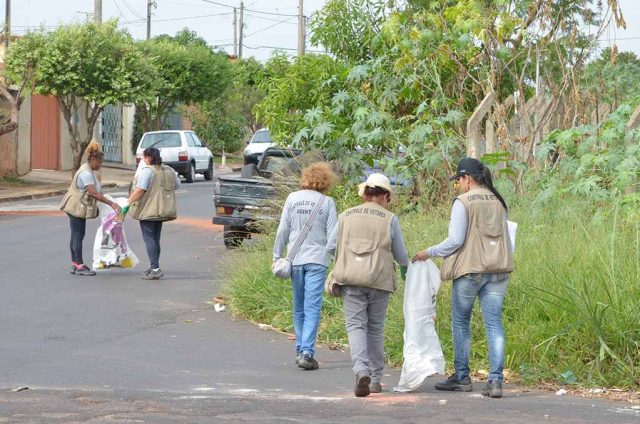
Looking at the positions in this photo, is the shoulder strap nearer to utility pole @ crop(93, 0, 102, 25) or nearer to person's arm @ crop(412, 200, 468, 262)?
person's arm @ crop(412, 200, 468, 262)

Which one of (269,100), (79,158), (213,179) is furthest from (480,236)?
(213,179)

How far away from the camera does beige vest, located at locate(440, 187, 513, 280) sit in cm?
849

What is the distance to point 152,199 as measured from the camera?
15.3 m

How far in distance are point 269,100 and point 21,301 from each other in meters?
7.10

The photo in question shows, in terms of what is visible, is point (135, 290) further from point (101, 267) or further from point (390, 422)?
point (390, 422)

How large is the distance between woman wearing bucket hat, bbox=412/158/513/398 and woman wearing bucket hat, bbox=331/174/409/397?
291 millimetres

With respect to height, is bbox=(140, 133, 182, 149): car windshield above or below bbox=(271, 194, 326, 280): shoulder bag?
above

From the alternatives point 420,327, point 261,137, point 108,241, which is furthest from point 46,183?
point 420,327

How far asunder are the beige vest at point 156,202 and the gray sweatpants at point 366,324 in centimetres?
672

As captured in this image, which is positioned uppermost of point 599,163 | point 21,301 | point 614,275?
point 599,163

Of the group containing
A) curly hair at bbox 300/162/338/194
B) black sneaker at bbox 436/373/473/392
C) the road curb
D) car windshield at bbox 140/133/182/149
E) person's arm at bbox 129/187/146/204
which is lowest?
black sneaker at bbox 436/373/473/392

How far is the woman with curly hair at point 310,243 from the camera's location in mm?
9805

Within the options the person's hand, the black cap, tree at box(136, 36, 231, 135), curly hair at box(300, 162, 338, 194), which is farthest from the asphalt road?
tree at box(136, 36, 231, 135)

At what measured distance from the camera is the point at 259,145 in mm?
38719
